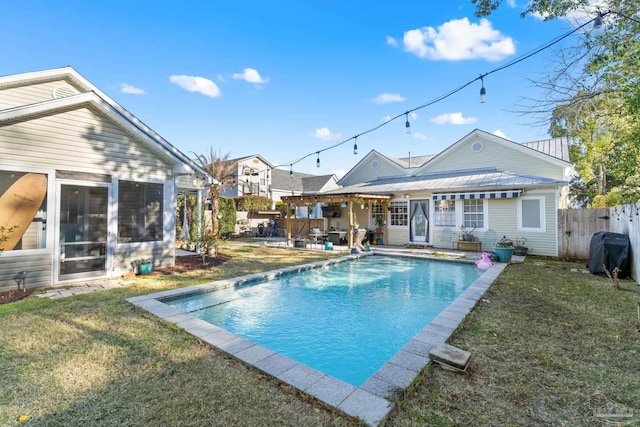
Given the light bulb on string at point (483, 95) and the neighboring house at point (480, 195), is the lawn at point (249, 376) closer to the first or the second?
the light bulb on string at point (483, 95)

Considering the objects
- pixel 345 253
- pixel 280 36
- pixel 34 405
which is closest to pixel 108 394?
pixel 34 405

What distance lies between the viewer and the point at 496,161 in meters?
14.6

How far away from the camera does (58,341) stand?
151 inches

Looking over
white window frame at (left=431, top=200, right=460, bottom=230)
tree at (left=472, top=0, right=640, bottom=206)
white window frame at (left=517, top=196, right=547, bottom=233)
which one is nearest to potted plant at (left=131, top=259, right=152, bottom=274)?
tree at (left=472, top=0, right=640, bottom=206)

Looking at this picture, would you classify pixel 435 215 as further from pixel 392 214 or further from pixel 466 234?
pixel 392 214

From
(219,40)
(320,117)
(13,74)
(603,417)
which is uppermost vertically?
(219,40)

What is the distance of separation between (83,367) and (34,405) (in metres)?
0.65

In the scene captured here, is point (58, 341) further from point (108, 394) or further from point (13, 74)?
point (13, 74)

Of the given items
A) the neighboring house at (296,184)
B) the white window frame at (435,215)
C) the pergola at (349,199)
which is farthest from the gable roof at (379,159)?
the neighboring house at (296,184)

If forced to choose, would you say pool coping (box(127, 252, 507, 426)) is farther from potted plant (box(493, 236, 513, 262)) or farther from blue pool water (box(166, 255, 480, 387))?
potted plant (box(493, 236, 513, 262))

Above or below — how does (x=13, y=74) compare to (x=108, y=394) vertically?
above

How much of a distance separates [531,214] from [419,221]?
468 cm

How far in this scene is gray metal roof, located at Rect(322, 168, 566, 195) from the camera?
11.6 m

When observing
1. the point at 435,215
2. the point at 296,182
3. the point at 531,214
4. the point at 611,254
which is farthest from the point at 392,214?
the point at 296,182
